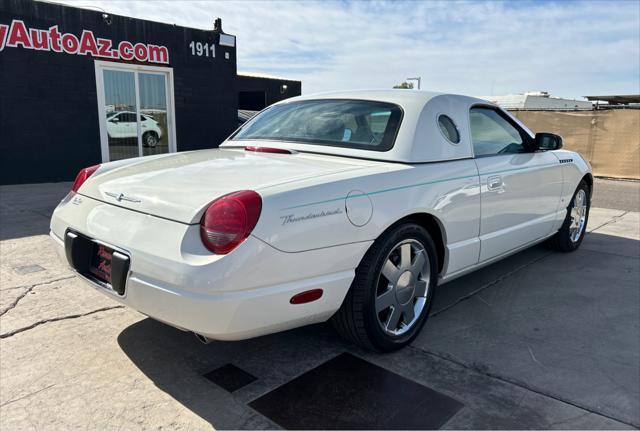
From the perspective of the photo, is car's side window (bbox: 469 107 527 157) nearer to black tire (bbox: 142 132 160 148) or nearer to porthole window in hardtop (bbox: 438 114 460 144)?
porthole window in hardtop (bbox: 438 114 460 144)

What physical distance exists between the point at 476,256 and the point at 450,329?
1.85ft

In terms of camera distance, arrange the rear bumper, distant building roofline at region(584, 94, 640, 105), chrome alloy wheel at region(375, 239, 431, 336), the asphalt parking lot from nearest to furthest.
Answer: the rear bumper
the asphalt parking lot
chrome alloy wheel at region(375, 239, 431, 336)
distant building roofline at region(584, 94, 640, 105)

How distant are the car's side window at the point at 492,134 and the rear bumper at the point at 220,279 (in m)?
1.61

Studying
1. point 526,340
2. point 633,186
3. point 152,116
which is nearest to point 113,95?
point 152,116

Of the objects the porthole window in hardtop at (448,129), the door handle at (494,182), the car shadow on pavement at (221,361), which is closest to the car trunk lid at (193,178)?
the porthole window in hardtop at (448,129)

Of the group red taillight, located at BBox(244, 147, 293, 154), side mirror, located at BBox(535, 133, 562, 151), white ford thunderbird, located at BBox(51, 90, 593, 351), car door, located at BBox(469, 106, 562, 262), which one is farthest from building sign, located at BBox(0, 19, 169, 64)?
side mirror, located at BBox(535, 133, 562, 151)

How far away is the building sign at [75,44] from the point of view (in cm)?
919

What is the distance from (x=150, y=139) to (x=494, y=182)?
980 cm

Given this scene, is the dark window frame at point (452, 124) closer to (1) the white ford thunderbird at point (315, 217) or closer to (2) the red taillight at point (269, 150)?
(1) the white ford thunderbird at point (315, 217)

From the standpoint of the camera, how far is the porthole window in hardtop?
3.31 metres

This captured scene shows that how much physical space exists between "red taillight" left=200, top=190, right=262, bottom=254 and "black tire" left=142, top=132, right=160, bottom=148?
33.3ft

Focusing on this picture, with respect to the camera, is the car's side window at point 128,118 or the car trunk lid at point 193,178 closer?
the car trunk lid at point 193,178

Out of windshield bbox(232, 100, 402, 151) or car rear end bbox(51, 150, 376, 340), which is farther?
windshield bbox(232, 100, 402, 151)

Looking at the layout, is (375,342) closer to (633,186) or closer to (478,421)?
(478,421)
